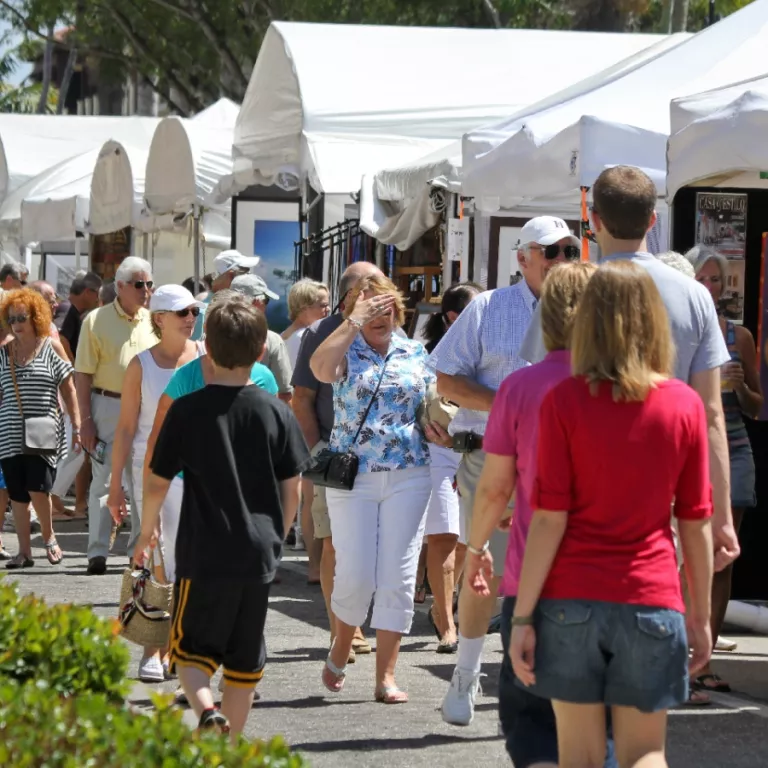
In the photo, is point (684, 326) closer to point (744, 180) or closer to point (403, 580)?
point (403, 580)

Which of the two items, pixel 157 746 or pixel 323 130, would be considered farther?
pixel 323 130

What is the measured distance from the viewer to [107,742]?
11.3 feet

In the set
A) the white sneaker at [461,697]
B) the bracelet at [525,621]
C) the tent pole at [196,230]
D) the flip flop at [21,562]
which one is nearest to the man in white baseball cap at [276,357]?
the flip flop at [21,562]

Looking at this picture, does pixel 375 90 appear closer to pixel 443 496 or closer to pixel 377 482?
pixel 443 496

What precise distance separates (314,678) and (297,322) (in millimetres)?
4014

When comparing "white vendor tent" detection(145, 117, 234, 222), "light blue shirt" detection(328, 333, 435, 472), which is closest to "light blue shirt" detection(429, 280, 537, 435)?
"light blue shirt" detection(328, 333, 435, 472)

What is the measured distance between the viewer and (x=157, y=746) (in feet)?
11.2

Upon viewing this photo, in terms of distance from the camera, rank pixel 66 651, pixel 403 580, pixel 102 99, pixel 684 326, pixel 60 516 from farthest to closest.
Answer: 1. pixel 102 99
2. pixel 60 516
3. pixel 403 580
4. pixel 684 326
5. pixel 66 651

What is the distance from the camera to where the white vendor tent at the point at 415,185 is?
450 inches

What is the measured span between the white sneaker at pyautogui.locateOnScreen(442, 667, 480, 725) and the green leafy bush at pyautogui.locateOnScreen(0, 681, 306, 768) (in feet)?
9.04

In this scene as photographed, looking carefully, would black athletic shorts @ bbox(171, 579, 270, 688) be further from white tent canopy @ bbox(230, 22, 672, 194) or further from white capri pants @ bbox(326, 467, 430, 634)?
white tent canopy @ bbox(230, 22, 672, 194)

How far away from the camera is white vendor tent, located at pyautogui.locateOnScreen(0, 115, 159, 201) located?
27589 millimetres

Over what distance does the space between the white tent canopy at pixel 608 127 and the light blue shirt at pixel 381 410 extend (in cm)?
214

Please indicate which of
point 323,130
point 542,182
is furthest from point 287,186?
point 542,182
